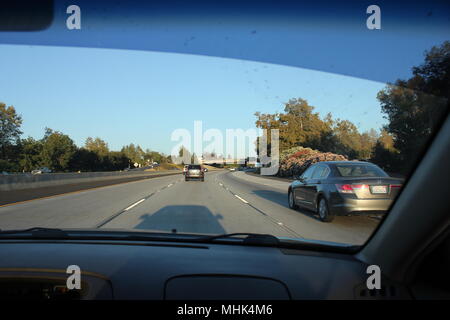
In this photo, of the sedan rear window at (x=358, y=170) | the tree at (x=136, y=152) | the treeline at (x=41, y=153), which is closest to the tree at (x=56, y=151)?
the treeline at (x=41, y=153)

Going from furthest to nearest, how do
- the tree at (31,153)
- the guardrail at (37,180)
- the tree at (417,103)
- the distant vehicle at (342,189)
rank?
the tree at (31,153) → the guardrail at (37,180) → the distant vehicle at (342,189) → the tree at (417,103)

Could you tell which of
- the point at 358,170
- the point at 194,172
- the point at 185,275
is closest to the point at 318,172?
the point at 358,170

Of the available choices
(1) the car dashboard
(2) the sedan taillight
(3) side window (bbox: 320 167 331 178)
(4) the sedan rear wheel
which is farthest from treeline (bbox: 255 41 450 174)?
(3) side window (bbox: 320 167 331 178)

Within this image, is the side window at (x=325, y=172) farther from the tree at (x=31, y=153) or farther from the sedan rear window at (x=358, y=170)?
the tree at (x=31, y=153)

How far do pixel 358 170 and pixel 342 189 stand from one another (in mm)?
807

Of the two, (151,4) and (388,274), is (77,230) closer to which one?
(151,4)

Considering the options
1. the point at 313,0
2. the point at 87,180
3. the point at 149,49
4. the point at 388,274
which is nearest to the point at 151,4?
the point at 149,49

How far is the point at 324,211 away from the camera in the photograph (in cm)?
896

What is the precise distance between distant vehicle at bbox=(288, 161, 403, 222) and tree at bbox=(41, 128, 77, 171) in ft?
99.1

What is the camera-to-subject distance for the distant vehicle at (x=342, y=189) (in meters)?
6.11

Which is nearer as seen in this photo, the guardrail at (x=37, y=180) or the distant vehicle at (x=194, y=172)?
the guardrail at (x=37, y=180)

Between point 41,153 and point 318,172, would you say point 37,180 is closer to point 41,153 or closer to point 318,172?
point 41,153

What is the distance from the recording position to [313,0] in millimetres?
3658
